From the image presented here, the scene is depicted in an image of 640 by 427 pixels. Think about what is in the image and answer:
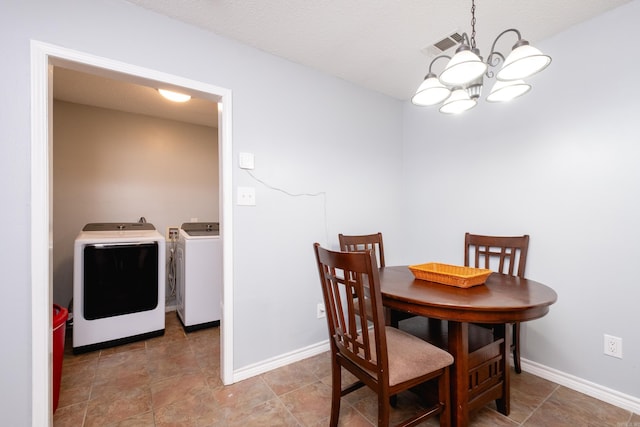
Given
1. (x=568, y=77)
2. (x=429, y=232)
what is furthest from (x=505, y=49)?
(x=429, y=232)

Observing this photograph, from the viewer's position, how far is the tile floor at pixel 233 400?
154cm

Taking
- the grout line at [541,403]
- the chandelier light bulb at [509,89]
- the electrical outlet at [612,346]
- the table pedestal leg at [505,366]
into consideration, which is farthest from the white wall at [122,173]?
the electrical outlet at [612,346]

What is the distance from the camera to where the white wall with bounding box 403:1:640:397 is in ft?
5.41

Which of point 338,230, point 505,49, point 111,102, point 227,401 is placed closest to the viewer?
point 227,401

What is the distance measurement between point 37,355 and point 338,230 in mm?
1999

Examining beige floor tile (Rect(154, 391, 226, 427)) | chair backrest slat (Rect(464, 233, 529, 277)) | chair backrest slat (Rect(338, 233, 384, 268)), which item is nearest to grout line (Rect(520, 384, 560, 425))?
chair backrest slat (Rect(464, 233, 529, 277))

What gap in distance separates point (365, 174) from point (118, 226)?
2678mm

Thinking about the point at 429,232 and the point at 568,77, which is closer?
the point at 568,77

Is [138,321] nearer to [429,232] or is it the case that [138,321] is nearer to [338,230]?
[338,230]

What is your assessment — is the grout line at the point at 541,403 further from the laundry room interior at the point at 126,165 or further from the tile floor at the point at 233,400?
the laundry room interior at the point at 126,165

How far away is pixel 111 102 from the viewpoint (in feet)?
9.81

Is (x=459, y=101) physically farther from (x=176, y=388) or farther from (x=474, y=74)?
(x=176, y=388)

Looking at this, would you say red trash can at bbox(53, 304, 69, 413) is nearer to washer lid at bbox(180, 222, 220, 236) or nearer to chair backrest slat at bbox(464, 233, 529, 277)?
washer lid at bbox(180, 222, 220, 236)

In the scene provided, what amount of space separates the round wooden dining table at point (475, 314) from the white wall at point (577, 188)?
1.90ft
